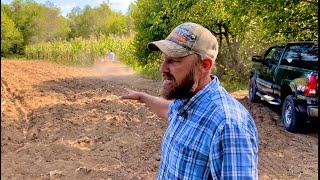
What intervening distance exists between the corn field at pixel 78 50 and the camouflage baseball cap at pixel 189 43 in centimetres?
2731

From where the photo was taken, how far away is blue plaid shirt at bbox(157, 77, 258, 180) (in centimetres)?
177

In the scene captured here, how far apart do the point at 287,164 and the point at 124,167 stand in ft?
7.38

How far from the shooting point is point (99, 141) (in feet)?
23.6

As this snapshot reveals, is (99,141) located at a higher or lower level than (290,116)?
lower

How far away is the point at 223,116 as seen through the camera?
6.02ft

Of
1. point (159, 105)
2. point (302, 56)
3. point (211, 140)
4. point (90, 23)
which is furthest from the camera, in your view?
point (90, 23)

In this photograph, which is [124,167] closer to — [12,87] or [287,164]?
[287,164]

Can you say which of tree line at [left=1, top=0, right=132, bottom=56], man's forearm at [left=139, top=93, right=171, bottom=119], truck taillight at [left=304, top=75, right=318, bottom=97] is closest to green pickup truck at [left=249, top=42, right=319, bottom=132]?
truck taillight at [left=304, top=75, right=318, bottom=97]

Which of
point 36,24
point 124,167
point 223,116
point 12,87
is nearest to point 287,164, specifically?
point 124,167

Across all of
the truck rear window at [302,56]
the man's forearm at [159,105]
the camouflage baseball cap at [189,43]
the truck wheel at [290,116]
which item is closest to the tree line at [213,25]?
the truck rear window at [302,56]

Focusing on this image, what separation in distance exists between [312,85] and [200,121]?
5.59 metres

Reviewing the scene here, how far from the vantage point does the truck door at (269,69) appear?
29.9 feet

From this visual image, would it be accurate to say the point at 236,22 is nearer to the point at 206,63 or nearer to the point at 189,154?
the point at 206,63

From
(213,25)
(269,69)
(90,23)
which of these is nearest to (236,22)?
(269,69)
